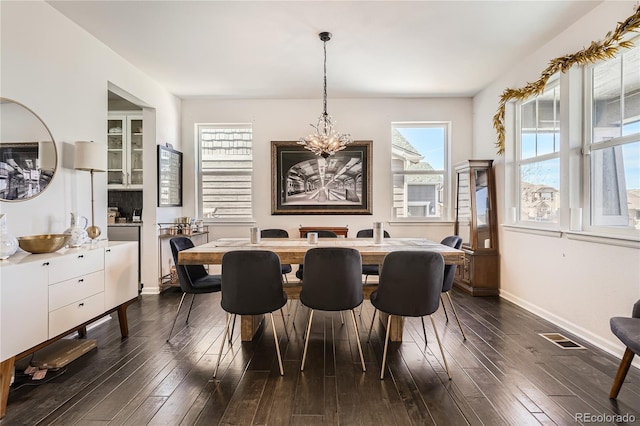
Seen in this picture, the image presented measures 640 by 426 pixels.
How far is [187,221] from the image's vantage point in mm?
4586

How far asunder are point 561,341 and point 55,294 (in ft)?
12.9

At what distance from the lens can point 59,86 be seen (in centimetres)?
277

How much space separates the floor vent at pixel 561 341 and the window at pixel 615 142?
3.40 ft

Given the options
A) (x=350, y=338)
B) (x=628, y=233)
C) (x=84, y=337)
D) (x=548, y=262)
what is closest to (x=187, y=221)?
(x=84, y=337)

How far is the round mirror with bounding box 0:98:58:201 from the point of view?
2.31 metres

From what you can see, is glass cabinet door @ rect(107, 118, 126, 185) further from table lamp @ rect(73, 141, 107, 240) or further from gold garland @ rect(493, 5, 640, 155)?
gold garland @ rect(493, 5, 640, 155)

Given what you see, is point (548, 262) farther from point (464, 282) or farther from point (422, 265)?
point (422, 265)

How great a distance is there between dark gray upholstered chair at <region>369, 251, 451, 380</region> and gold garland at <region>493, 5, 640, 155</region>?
7.51 ft

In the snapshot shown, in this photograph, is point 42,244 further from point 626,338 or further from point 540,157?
point 540,157

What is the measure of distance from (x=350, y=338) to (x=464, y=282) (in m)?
2.30

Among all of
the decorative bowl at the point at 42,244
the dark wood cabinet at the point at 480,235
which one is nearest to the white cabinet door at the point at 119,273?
the decorative bowl at the point at 42,244

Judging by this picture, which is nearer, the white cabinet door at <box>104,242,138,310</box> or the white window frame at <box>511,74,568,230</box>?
the white cabinet door at <box>104,242,138,310</box>

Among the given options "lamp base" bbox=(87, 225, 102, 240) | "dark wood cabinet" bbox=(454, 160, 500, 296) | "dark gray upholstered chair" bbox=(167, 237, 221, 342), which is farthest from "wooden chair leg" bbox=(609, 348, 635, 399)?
"lamp base" bbox=(87, 225, 102, 240)

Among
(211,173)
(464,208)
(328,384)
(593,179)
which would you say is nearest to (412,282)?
(328,384)
